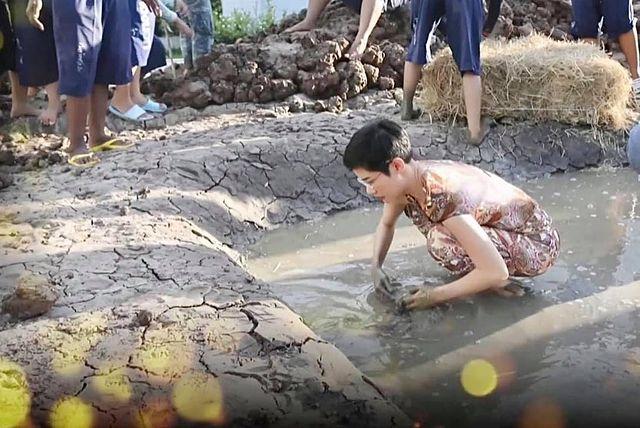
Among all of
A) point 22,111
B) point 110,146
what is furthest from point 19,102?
point 110,146

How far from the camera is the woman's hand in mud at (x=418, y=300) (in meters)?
3.15

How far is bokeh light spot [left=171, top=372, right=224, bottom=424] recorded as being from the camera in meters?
2.22

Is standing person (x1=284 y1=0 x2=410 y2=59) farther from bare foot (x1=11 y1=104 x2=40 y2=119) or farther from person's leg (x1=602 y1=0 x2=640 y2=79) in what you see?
bare foot (x1=11 y1=104 x2=40 y2=119)

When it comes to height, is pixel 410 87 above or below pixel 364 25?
below

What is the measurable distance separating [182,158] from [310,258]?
124 centimetres

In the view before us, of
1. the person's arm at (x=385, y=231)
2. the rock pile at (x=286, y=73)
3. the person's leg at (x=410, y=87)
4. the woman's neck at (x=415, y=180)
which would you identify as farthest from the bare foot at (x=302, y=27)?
the woman's neck at (x=415, y=180)

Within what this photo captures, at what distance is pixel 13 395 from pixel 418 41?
12.7 feet

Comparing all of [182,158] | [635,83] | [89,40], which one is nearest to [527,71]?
[635,83]

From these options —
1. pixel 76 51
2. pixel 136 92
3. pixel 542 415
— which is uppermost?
pixel 76 51

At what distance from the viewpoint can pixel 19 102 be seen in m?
5.96

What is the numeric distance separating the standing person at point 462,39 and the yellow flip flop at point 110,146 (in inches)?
77.8

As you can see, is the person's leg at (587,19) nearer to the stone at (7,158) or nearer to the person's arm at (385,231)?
the person's arm at (385,231)

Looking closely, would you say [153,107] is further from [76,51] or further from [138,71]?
[76,51]

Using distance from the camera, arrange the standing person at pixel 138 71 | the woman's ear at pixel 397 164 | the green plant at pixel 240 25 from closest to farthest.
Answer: the woman's ear at pixel 397 164, the standing person at pixel 138 71, the green plant at pixel 240 25
